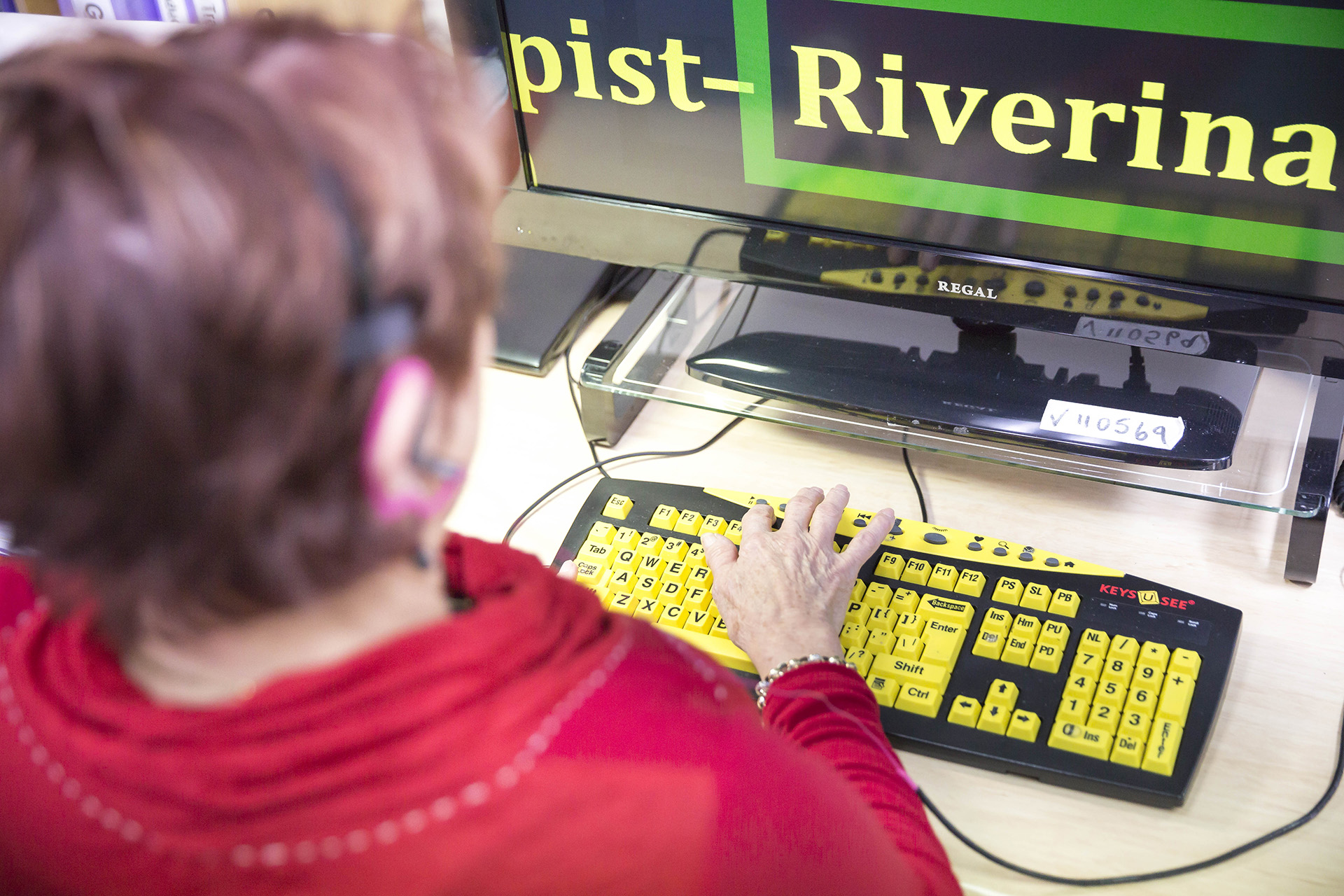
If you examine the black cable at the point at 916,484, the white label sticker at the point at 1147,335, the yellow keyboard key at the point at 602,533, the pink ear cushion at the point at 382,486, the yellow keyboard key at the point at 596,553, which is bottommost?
the black cable at the point at 916,484

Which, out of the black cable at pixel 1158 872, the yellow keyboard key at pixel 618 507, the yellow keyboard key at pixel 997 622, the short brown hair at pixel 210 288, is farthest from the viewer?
the yellow keyboard key at pixel 618 507

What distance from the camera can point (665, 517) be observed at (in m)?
0.74

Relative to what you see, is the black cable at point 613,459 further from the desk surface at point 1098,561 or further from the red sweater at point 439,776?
the red sweater at point 439,776

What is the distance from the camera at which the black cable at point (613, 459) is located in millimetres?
787

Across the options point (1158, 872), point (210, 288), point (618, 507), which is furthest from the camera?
point (618, 507)

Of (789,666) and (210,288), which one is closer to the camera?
(210,288)

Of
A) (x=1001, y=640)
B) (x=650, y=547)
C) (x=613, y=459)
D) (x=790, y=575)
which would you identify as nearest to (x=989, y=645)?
(x=1001, y=640)

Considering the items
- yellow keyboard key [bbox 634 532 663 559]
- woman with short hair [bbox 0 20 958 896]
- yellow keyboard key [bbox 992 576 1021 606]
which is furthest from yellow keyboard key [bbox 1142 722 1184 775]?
yellow keyboard key [bbox 634 532 663 559]

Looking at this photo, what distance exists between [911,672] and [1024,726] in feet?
0.23

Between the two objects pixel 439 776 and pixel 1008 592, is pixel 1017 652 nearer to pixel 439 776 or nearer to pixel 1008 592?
pixel 1008 592

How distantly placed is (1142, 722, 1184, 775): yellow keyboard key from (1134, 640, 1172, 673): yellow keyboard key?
0.04 metres

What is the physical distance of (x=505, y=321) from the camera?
0.95 m

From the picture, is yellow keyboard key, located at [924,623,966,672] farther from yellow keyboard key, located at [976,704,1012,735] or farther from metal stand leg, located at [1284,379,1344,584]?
metal stand leg, located at [1284,379,1344,584]

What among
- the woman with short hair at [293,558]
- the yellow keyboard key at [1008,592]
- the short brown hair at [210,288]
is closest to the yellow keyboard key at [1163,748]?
the yellow keyboard key at [1008,592]
